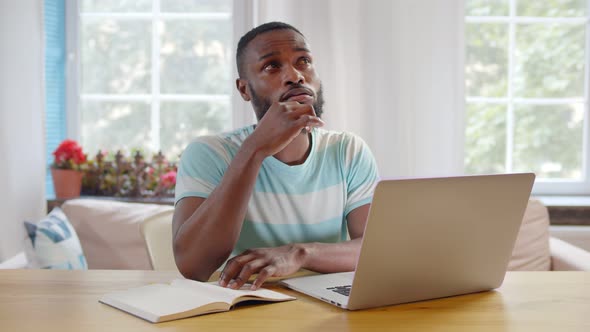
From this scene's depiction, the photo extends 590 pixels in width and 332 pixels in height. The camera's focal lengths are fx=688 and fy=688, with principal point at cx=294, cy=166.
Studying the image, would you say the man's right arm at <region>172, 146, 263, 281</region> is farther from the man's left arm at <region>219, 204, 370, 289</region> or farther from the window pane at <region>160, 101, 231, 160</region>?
the window pane at <region>160, 101, 231, 160</region>

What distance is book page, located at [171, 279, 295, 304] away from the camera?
1.10 metres

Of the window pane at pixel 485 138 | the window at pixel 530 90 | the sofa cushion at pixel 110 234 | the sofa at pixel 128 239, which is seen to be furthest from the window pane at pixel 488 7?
the sofa cushion at pixel 110 234

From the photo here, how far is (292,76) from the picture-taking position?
5.99 feet

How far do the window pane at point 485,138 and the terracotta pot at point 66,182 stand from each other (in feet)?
6.25

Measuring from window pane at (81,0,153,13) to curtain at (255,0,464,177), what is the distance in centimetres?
81

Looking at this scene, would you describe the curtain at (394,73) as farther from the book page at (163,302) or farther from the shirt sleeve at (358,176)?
the book page at (163,302)

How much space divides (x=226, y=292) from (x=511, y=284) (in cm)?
56

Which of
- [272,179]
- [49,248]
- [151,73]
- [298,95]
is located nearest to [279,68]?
[298,95]

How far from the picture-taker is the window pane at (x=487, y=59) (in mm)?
3414

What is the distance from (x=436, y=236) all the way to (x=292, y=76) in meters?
0.84

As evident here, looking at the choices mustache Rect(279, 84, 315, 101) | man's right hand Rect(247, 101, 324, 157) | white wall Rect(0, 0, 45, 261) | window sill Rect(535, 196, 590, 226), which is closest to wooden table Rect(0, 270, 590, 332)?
man's right hand Rect(247, 101, 324, 157)

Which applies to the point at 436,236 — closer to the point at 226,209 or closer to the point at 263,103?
the point at 226,209

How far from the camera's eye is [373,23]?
3.10 meters

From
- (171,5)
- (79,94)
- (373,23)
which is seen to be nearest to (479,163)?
(373,23)
